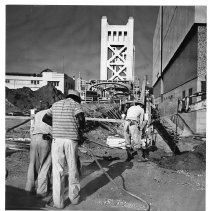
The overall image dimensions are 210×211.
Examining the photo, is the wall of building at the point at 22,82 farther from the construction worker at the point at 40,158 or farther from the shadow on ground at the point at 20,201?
the shadow on ground at the point at 20,201

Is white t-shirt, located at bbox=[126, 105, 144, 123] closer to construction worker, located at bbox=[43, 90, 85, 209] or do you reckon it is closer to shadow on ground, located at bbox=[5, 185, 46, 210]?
construction worker, located at bbox=[43, 90, 85, 209]

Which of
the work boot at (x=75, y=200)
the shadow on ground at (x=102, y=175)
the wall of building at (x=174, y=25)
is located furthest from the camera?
the wall of building at (x=174, y=25)

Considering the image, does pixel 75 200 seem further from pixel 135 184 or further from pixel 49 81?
pixel 49 81

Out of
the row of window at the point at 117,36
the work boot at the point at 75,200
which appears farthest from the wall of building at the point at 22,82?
the work boot at the point at 75,200

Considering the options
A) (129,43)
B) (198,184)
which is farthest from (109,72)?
(198,184)

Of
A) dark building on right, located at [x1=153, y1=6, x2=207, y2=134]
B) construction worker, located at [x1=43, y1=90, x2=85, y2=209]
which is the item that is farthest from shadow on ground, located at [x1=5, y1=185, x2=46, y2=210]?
dark building on right, located at [x1=153, y1=6, x2=207, y2=134]
